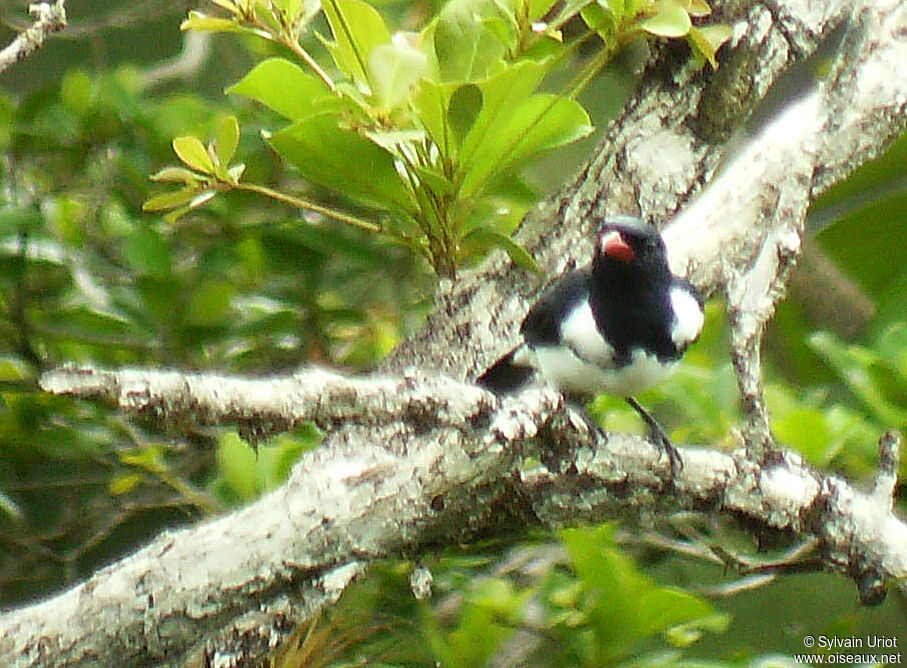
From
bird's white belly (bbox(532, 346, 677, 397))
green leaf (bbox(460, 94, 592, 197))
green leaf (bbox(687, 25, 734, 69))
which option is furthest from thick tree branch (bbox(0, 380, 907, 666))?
green leaf (bbox(687, 25, 734, 69))

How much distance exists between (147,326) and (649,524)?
1.78 ft

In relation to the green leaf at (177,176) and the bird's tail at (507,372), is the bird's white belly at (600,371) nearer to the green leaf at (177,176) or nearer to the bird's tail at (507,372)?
the bird's tail at (507,372)

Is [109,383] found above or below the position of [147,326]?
above

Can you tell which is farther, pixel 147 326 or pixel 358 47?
pixel 147 326

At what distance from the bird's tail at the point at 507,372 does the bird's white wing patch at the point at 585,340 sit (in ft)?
0.19

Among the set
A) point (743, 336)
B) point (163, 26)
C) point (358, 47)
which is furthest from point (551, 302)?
point (163, 26)

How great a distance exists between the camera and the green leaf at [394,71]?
0.79 m

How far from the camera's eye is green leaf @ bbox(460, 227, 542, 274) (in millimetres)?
953

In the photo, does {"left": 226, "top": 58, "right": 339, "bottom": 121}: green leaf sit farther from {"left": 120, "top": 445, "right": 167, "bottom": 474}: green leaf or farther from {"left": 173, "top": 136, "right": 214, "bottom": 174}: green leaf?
{"left": 120, "top": 445, "right": 167, "bottom": 474}: green leaf

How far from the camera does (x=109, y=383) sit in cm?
57

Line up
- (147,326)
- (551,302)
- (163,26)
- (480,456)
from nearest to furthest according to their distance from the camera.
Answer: (480,456), (551,302), (147,326), (163,26)

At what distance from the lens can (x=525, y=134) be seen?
0.88m

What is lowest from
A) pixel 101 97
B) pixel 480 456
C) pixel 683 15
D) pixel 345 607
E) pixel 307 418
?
pixel 345 607

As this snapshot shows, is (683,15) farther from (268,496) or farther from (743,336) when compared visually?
(268,496)
